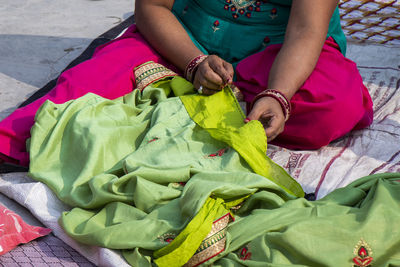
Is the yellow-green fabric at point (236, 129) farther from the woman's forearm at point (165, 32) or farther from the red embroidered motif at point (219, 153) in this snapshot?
the woman's forearm at point (165, 32)

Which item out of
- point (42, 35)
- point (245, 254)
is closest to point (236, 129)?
point (245, 254)

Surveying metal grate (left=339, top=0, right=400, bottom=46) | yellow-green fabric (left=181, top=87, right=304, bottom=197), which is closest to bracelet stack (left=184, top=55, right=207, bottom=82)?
yellow-green fabric (left=181, top=87, right=304, bottom=197)

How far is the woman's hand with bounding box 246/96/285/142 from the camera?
1661 millimetres

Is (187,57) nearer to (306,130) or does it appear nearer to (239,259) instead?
(306,130)

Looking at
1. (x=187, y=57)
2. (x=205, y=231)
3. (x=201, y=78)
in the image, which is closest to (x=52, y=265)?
(x=205, y=231)

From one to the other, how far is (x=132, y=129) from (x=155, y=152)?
0.16 m

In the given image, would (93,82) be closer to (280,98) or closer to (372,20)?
(280,98)

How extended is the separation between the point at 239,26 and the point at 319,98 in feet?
1.43

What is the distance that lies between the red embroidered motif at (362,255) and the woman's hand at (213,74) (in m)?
0.73

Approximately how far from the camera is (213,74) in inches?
69.5

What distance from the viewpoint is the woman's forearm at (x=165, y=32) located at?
1987mm

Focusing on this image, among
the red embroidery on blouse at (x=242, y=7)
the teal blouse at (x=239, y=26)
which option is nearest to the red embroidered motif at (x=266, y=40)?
the teal blouse at (x=239, y=26)

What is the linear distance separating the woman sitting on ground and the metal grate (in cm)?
98

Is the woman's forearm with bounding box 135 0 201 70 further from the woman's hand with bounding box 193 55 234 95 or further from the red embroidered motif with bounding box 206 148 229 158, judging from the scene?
the red embroidered motif with bounding box 206 148 229 158
